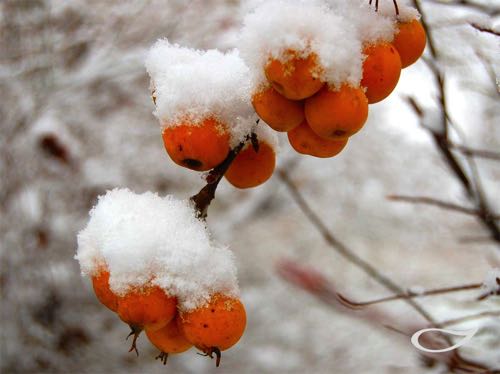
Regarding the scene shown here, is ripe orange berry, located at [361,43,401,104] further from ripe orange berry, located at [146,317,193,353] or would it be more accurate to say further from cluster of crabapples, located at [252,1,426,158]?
ripe orange berry, located at [146,317,193,353]

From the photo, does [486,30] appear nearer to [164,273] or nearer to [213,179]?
[213,179]

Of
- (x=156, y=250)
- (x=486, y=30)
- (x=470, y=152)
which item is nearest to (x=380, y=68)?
(x=156, y=250)

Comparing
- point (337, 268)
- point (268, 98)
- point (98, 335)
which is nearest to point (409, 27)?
point (268, 98)

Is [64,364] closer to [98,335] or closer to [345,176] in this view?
[98,335]

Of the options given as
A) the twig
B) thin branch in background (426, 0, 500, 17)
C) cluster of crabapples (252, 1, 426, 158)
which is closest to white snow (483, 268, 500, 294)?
the twig

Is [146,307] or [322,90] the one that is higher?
[322,90]

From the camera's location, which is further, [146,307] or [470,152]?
[470,152]

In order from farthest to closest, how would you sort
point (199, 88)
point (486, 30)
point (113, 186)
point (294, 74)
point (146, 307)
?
point (113, 186) → point (486, 30) → point (199, 88) → point (146, 307) → point (294, 74)
